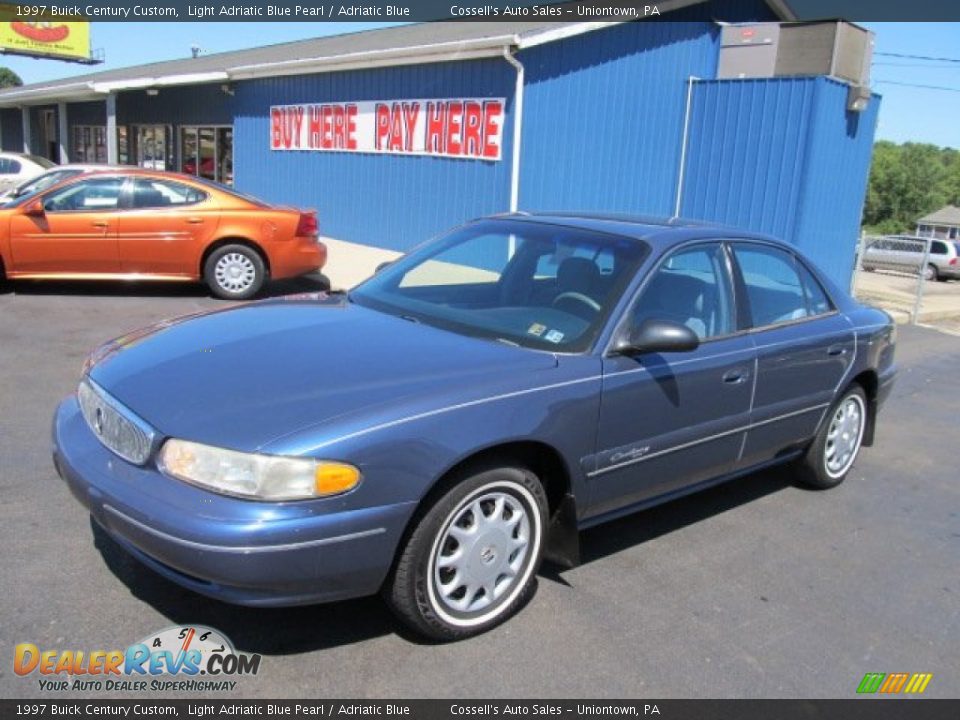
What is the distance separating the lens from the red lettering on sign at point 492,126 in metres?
12.2

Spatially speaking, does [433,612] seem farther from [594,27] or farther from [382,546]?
[594,27]

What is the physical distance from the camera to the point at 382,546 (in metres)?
2.78

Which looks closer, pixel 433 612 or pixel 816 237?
pixel 433 612

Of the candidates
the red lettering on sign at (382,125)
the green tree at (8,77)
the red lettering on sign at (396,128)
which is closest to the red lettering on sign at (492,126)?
the red lettering on sign at (396,128)

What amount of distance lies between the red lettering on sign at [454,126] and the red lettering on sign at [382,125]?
1.58 meters

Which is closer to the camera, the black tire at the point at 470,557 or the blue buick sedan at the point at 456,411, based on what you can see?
the blue buick sedan at the point at 456,411

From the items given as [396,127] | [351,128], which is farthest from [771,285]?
[351,128]

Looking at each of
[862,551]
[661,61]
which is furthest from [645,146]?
[862,551]

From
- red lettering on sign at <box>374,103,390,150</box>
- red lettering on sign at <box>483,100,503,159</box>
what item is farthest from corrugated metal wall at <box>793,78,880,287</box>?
red lettering on sign at <box>374,103,390,150</box>

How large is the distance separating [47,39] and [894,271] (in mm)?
53253

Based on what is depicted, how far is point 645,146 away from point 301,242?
5.50 metres

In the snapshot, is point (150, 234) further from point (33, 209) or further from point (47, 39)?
point (47, 39)
